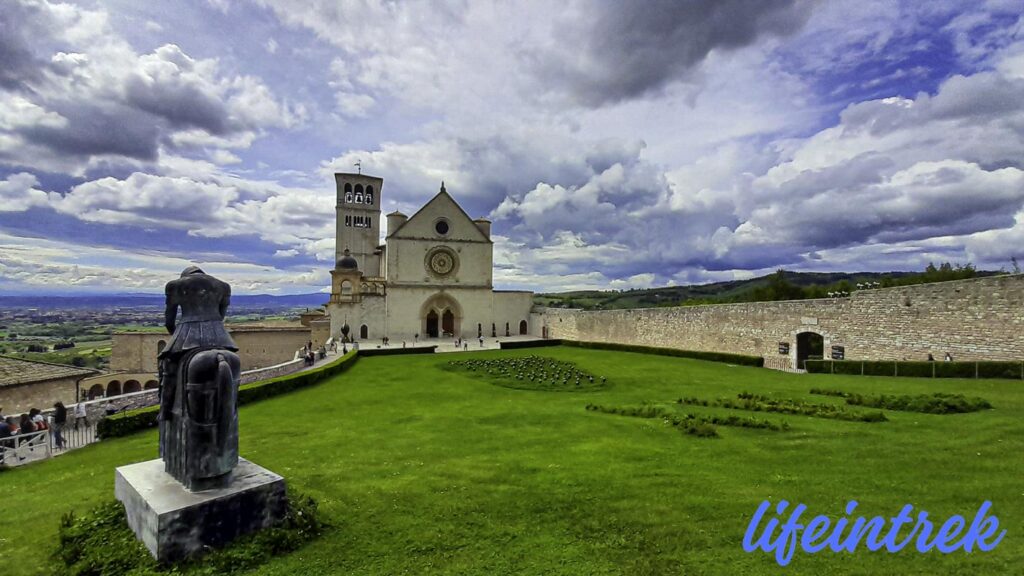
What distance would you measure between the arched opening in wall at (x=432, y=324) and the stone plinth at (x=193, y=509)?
127ft

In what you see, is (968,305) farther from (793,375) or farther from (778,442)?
(778,442)

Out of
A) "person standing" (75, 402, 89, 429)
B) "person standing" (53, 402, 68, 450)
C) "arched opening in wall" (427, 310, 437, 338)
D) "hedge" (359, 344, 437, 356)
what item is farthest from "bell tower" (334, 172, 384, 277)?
"person standing" (53, 402, 68, 450)

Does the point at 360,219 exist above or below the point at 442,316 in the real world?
above

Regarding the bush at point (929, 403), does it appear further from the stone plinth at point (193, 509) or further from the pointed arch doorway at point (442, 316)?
the pointed arch doorway at point (442, 316)

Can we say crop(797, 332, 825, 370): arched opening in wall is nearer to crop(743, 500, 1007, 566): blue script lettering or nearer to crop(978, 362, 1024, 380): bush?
crop(978, 362, 1024, 380): bush

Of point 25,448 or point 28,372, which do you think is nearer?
point 25,448

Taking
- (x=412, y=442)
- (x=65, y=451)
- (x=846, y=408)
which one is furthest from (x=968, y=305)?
(x=65, y=451)

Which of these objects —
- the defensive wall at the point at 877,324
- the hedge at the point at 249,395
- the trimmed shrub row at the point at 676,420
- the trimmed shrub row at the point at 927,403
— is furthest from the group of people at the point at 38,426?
the defensive wall at the point at 877,324

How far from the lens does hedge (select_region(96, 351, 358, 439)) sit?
1247 centimetres

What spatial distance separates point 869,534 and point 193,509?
7.39m

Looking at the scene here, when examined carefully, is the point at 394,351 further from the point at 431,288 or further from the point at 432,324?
the point at 432,324

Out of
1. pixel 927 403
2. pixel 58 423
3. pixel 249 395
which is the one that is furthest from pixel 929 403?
pixel 58 423

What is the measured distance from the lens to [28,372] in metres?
17.8

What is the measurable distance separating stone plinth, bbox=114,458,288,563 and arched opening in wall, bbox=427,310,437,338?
38.7 m
